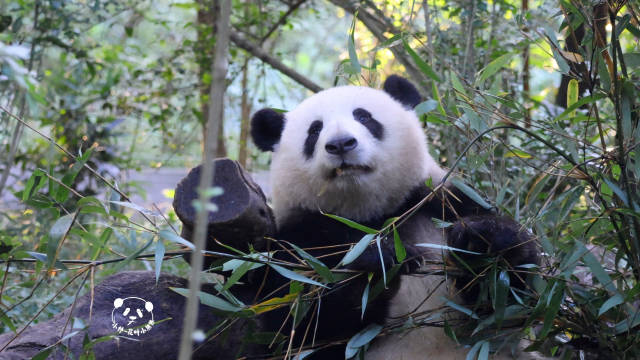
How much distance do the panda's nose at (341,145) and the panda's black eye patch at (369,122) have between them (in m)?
0.24

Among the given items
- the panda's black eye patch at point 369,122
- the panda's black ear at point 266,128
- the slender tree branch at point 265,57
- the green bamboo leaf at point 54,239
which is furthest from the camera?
the slender tree branch at point 265,57

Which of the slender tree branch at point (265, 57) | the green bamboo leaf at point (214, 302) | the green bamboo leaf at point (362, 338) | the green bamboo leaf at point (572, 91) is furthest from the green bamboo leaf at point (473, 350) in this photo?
the slender tree branch at point (265, 57)

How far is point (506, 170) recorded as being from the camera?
3951 millimetres

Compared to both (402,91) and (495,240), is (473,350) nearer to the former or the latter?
(495,240)

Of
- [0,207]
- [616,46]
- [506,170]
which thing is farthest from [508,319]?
[0,207]

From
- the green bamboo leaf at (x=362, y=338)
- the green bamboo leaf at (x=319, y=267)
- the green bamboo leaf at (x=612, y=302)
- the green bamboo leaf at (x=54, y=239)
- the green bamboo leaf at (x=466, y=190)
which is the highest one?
the green bamboo leaf at (x=54, y=239)

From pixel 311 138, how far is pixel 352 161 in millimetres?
314

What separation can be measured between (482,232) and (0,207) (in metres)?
5.48

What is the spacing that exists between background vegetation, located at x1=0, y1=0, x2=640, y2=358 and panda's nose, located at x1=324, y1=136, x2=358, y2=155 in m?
0.31

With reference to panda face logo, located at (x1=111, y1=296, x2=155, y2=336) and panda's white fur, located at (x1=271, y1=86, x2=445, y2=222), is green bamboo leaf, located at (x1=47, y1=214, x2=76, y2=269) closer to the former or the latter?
panda face logo, located at (x1=111, y1=296, x2=155, y2=336)

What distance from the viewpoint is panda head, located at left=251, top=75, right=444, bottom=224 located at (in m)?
2.51

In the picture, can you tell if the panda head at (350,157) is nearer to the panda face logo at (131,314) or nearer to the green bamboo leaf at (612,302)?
the panda face logo at (131,314)

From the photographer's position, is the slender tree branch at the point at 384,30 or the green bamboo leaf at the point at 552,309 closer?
the green bamboo leaf at the point at 552,309

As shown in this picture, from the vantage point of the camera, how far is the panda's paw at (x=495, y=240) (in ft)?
6.97
